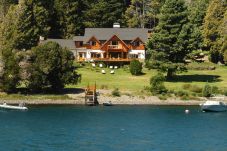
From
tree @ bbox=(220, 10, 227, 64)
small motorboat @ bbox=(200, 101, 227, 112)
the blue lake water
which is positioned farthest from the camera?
tree @ bbox=(220, 10, 227, 64)

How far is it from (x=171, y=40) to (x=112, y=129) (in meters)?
49.7

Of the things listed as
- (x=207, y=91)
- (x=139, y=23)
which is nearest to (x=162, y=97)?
(x=207, y=91)

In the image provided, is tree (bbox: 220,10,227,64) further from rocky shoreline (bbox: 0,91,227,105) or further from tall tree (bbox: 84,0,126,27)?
tall tree (bbox: 84,0,126,27)

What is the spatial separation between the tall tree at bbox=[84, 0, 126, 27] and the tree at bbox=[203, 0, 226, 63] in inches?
1136

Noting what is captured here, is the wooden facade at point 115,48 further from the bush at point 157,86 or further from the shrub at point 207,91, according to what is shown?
the shrub at point 207,91

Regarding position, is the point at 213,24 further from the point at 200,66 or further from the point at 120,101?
the point at 120,101

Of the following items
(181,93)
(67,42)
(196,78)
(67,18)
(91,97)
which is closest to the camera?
(91,97)

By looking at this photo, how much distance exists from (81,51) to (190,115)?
199 feet

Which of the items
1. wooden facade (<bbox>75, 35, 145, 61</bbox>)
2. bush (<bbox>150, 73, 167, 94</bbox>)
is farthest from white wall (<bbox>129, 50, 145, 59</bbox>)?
bush (<bbox>150, 73, 167, 94</bbox>)

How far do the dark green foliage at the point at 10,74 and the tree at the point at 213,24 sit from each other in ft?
177

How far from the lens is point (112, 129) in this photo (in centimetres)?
9512

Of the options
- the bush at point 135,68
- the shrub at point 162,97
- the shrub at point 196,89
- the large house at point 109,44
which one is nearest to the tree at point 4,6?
the large house at point 109,44

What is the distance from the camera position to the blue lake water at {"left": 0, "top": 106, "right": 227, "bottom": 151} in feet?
266

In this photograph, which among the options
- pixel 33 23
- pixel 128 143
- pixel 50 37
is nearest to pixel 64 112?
pixel 128 143
